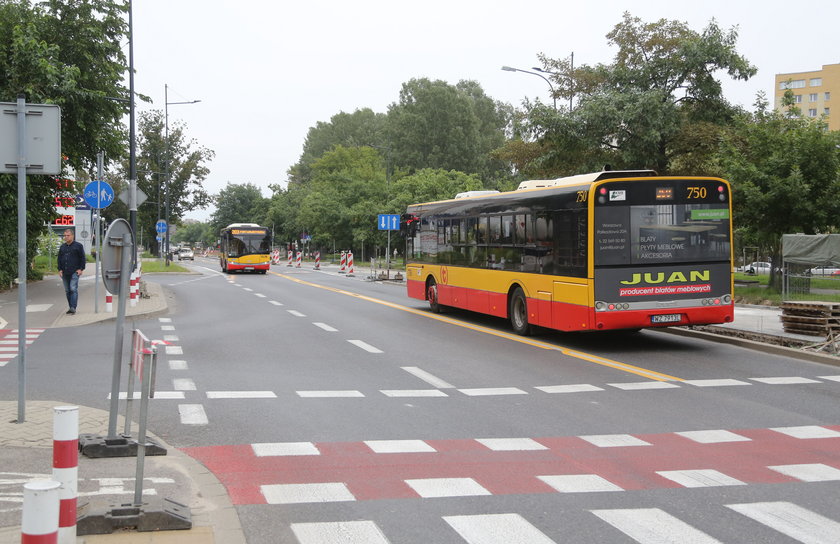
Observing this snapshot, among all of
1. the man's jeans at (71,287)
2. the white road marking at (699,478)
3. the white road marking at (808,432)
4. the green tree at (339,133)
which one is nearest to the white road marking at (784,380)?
the white road marking at (808,432)

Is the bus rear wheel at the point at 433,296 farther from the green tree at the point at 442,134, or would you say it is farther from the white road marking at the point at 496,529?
the green tree at the point at 442,134

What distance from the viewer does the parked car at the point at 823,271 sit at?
2162cm

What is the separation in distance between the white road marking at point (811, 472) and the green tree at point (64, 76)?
71.6 ft

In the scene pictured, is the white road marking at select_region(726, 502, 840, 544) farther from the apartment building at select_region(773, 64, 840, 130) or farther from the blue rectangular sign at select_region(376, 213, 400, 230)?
the apartment building at select_region(773, 64, 840, 130)

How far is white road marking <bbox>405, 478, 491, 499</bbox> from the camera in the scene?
18.9 ft

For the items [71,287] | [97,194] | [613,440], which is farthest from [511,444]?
[97,194]

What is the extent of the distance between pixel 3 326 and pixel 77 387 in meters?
7.91

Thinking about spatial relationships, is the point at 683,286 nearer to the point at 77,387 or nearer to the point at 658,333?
the point at 658,333

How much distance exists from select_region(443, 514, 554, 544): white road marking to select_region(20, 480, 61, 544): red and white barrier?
7.73ft

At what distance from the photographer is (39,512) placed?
317 cm

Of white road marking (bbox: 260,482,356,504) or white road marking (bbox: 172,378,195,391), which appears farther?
white road marking (bbox: 172,378,195,391)

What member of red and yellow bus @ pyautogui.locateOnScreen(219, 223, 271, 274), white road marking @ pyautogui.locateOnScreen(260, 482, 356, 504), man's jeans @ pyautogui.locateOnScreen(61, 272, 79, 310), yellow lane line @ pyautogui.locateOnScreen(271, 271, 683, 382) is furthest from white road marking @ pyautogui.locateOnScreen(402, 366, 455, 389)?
red and yellow bus @ pyautogui.locateOnScreen(219, 223, 271, 274)

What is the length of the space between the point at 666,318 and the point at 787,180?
551 inches

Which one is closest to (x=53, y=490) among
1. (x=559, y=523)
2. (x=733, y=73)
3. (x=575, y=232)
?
(x=559, y=523)
